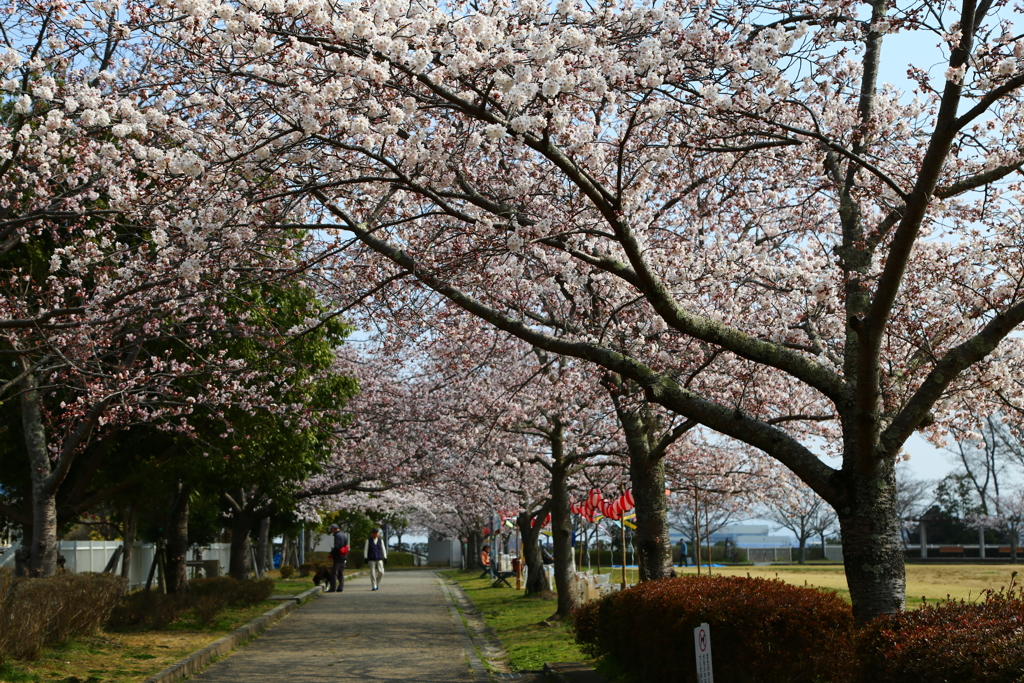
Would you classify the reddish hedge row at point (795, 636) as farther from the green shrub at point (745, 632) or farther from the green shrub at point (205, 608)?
the green shrub at point (205, 608)

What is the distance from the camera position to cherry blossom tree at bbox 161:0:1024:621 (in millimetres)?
6605

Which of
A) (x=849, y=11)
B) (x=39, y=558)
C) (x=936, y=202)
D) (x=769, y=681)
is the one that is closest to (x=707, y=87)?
(x=849, y=11)

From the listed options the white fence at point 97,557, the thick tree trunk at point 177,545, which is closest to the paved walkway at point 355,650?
the thick tree trunk at point 177,545

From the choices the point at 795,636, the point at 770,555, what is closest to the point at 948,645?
the point at 795,636

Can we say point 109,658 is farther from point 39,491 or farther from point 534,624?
point 534,624

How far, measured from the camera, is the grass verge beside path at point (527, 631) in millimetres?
11687

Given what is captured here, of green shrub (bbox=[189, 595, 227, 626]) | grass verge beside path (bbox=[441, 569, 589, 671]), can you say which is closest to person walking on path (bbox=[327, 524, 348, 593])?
grass verge beside path (bbox=[441, 569, 589, 671])

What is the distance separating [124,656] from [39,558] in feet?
9.14

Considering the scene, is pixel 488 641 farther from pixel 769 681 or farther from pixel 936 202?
pixel 936 202

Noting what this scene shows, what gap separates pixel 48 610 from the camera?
10.4 metres

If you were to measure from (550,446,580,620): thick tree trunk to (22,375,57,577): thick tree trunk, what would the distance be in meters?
8.43

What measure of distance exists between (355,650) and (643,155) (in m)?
8.46

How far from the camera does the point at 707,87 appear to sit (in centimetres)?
712

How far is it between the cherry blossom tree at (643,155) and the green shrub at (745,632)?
0.48 meters
